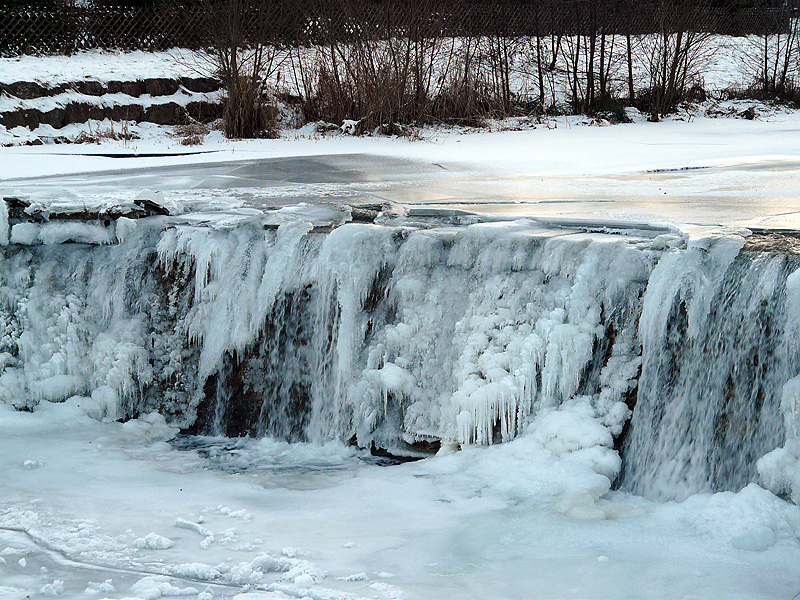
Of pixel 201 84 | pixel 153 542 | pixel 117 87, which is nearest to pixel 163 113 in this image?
pixel 117 87

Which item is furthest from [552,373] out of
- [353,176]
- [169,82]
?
[169,82]

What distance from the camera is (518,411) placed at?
398 cm

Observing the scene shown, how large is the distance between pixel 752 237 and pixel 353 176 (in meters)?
3.73

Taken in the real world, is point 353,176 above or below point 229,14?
below

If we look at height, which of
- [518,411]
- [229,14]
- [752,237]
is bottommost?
[518,411]

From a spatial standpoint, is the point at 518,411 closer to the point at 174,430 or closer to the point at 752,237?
the point at 752,237

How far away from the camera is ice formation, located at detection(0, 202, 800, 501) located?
356 cm

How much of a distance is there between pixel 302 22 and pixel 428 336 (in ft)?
31.2

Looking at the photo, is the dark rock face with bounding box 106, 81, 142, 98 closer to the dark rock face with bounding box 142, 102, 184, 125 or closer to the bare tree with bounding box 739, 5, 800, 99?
the dark rock face with bounding box 142, 102, 184, 125

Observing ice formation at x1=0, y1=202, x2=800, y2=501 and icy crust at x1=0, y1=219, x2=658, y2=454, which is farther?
icy crust at x1=0, y1=219, x2=658, y2=454

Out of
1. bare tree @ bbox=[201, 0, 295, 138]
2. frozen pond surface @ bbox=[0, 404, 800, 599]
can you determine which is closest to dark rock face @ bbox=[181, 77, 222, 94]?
bare tree @ bbox=[201, 0, 295, 138]

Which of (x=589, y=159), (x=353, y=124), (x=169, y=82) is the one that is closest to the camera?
(x=589, y=159)

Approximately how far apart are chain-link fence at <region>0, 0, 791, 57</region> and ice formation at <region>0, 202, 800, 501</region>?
24.3ft

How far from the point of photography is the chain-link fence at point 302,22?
1190 centimetres
